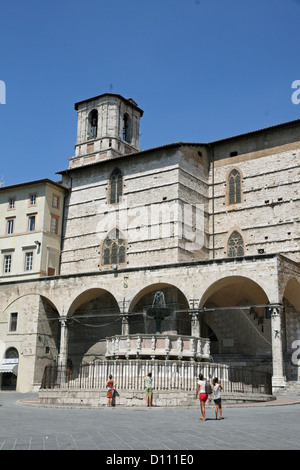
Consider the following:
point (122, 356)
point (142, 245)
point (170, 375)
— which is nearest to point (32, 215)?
point (142, 245)

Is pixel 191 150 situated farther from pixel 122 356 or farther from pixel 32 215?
pixel 122 356

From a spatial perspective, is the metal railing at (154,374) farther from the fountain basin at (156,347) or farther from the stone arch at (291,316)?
the stone arch at (291,316)

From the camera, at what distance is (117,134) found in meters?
45.1

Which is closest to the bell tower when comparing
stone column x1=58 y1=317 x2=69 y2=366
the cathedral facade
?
the cathedral facade

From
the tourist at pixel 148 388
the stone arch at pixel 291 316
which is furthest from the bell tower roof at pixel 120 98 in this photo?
the tourist at pixel 148 388

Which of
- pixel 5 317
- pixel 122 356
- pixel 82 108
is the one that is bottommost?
pixel 122 356

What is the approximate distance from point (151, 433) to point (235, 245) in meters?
26.2

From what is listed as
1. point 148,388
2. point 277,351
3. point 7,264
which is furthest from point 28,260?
point 148,388

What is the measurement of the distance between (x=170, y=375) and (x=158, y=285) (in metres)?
12.5

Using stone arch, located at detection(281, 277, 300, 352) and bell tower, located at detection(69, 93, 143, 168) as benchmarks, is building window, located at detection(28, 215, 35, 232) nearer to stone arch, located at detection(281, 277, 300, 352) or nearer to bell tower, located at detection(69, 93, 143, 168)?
bell tower, located at detection(69, 93, 143, 168)

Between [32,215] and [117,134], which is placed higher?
[117,134]

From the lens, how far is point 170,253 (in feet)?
112

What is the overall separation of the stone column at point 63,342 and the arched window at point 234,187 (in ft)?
44.0

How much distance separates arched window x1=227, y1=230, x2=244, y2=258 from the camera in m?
34.9
